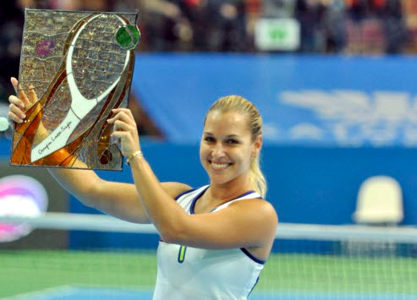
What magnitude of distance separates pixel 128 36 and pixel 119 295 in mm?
5731

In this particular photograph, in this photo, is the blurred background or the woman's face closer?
the woman's face

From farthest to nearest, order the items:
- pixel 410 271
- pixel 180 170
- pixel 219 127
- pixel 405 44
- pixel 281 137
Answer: pixel 405 44
pixel 281 137
pixel 180 170
pixel 410 271
pixel 219 127

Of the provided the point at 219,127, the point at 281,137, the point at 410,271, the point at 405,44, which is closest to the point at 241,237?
the point at 219,127

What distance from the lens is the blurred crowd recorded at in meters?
14.8

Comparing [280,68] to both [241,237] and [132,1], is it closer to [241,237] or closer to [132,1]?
[132,1]

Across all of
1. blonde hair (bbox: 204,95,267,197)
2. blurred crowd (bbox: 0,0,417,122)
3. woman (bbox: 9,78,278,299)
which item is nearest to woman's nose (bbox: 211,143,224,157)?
woman (bbox: 9,78,278,299)

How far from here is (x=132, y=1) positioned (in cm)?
1566

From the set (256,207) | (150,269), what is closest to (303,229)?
(256,207)

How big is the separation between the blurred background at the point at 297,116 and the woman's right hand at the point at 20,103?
4.97 metres

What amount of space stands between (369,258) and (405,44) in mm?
5821

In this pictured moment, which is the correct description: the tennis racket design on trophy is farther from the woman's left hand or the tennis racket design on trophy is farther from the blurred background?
the blurred background

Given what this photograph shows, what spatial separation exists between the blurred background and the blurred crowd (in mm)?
21

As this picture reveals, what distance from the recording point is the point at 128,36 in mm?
4004

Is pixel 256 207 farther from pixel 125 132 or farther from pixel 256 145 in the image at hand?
pixel 125 132
